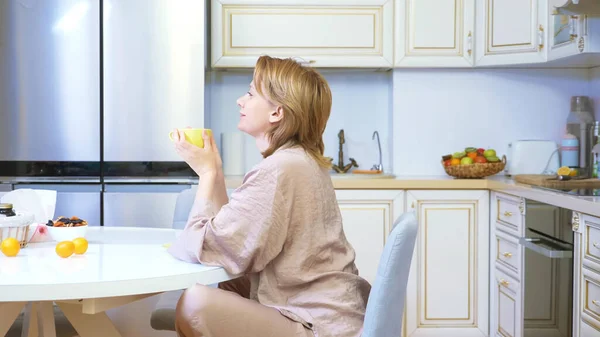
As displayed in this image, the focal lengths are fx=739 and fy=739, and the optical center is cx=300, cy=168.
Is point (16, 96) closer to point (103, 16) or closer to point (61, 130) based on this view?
point (61, 130)

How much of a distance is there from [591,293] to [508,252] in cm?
94

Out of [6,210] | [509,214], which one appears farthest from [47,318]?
[509,214]

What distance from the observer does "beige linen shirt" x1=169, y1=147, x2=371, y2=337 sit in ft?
5.32

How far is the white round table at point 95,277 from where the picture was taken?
142 centimetres

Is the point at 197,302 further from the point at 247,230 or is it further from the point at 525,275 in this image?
the point at 525,275

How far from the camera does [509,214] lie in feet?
10.3

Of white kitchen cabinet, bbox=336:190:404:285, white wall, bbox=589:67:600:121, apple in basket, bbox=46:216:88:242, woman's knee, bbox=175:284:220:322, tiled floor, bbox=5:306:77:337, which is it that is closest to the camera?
woman's knee, bbox=175:284:220:322

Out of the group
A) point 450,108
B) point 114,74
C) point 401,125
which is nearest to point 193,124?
point 114,74

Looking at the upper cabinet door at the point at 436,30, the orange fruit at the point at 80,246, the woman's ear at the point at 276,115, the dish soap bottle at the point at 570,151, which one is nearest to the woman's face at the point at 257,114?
the woman's ear at the point at 276,115

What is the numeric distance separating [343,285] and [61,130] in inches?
81.9

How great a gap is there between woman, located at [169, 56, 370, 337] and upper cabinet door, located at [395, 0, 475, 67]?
6.41 ft

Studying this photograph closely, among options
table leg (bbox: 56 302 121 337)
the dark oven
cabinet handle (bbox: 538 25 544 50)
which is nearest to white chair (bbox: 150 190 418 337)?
table leg (bbox: 56 302 121 337)

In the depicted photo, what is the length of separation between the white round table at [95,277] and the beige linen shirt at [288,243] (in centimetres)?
7

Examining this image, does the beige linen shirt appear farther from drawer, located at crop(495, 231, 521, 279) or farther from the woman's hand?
drawer, located at crop(495, 231, 521, 279)
